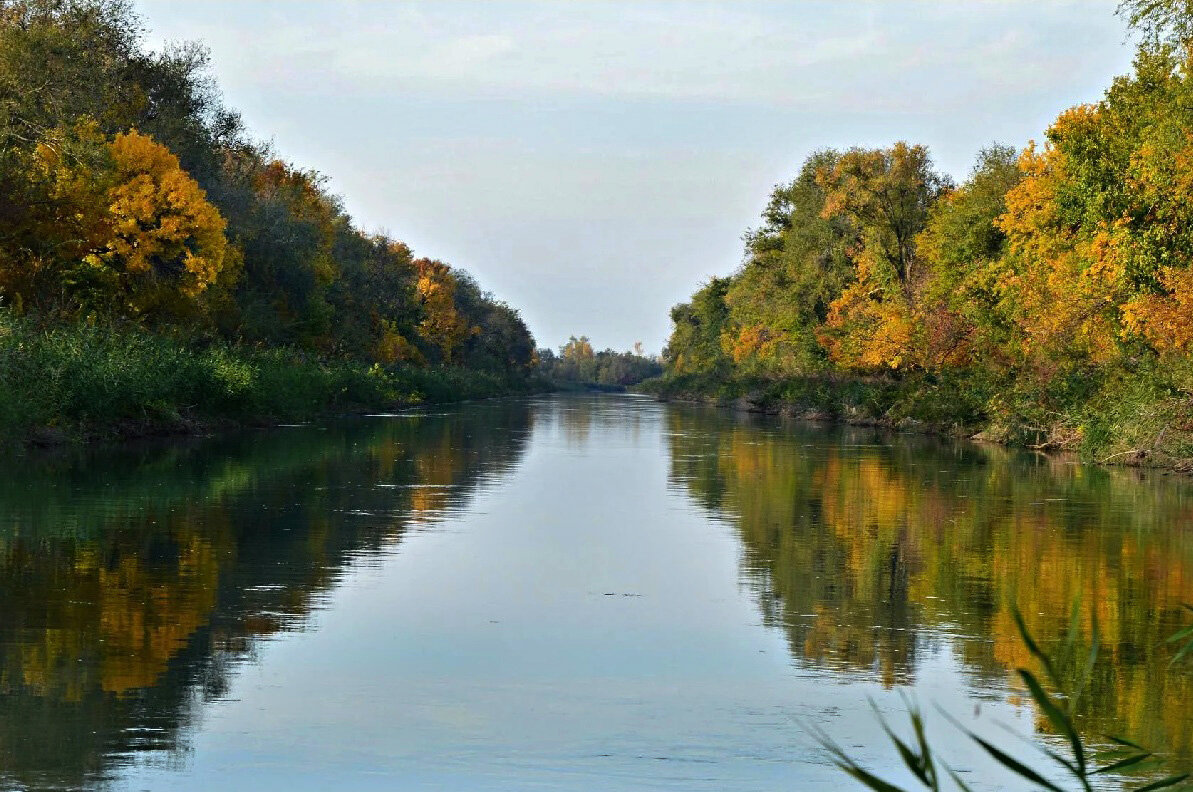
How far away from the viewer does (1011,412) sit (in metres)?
40.9

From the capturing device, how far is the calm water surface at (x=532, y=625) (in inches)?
279

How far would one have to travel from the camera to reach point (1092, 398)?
35.3m

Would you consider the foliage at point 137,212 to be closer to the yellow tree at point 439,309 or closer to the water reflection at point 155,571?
the water reflection at point 155,571

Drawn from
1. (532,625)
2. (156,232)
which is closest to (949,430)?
(156,232)

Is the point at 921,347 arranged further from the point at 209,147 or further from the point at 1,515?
the point at 1,515

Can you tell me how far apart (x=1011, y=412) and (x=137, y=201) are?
2544cm

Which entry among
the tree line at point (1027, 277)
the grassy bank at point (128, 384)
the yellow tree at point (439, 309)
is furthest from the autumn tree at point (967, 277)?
the yellow tree at point (439, 309)

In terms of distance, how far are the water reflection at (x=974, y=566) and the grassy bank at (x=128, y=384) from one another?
12083 millimetres

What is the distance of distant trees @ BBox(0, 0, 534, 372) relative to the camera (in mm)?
35875

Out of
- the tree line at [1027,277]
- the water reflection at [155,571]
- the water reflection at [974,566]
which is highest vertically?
the tree line at [1027,277]

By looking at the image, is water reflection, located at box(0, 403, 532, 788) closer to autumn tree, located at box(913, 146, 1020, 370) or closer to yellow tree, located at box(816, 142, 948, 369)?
autumn tree, located at box(913, 146, 1020, 370)

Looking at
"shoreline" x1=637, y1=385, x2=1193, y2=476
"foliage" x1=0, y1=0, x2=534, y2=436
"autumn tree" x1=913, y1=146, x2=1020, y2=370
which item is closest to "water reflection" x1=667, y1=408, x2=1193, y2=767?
"shoreline" x1=637, y1=385, x2=1193, y2=476

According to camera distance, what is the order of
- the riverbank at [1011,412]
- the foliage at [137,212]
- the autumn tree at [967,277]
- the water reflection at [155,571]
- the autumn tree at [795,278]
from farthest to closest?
the autumn tree at [795,278]
the autumn tree at [967,277]
the foliage at [137,212]
the riverbank at [1011,412]
the water reflection at [155,571]

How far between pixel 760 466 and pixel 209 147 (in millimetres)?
34646
